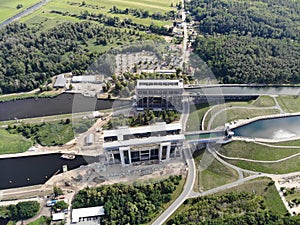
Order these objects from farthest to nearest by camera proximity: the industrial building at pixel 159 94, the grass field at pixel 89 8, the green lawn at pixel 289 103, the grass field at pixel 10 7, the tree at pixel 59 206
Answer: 1. the grass field at pixel 10 7
2. the grass field at pixel 89 8
3. the green lawn at pixel 289 103
4. the industrial building at pixel 159 94
5. the tree at pixel 59 206

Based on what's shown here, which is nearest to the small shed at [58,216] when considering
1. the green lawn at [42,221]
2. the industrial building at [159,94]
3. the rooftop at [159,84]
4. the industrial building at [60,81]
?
the green lawn at [42,221]

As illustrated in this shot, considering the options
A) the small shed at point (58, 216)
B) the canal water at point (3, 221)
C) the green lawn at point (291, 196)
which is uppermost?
the green lawn at point (291, 196)

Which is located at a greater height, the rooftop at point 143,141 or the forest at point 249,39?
the forest at point 249,39

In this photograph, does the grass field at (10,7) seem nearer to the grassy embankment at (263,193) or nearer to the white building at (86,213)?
the white building at (86,213)


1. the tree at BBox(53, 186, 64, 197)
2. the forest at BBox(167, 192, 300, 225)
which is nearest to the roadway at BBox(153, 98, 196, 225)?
the forest at BBox(167, 192, 300, 225)

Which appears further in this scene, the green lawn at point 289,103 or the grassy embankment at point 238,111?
the green lawn at point 289,103

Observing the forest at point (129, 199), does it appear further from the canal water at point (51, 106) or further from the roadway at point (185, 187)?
the canal water at point (51, 106)

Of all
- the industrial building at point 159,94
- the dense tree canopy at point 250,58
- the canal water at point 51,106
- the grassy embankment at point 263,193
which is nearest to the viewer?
the grassy embankment at point 263,193

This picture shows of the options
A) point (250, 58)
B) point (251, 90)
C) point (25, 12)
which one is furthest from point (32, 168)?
point (25, 12)
